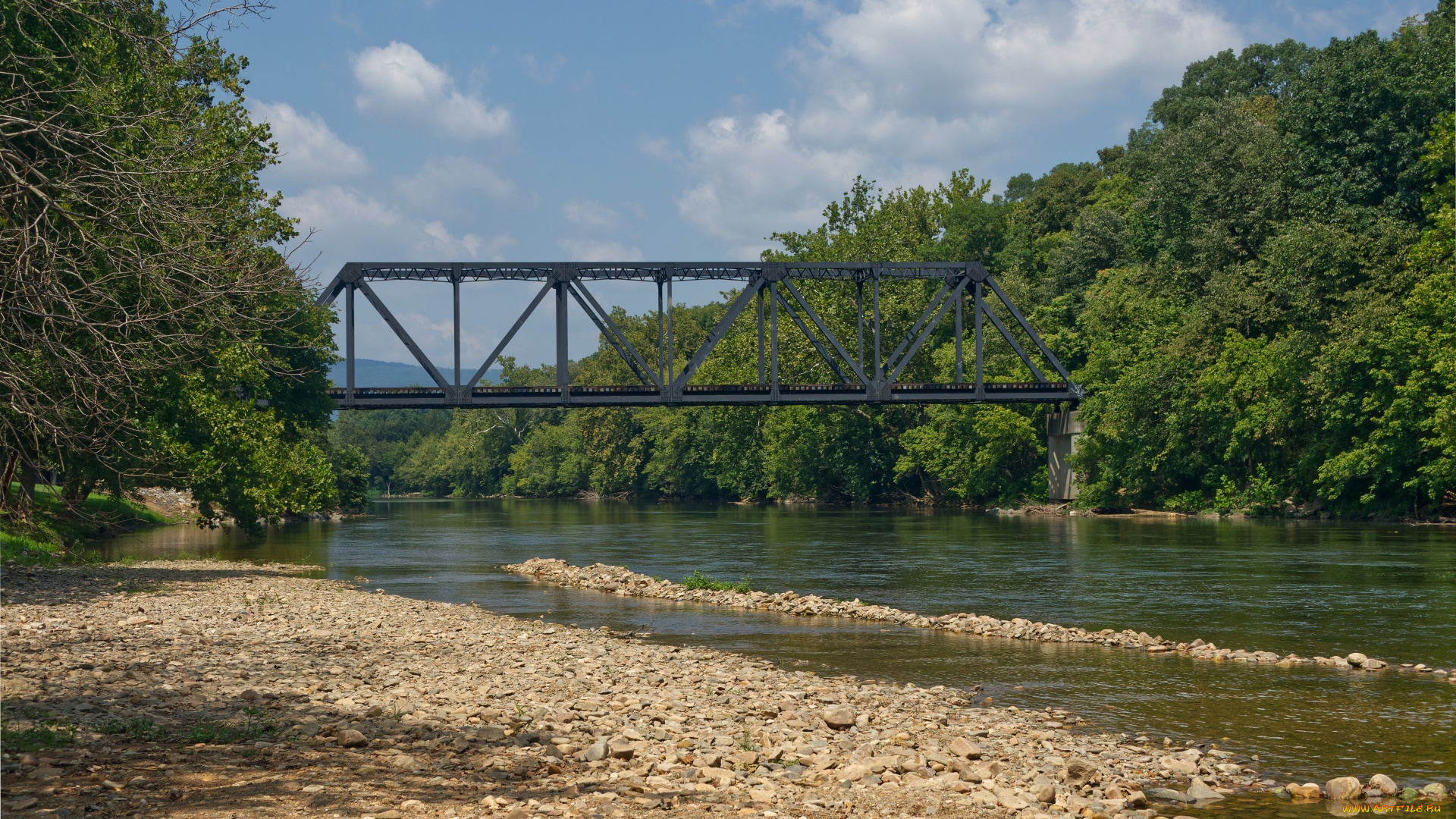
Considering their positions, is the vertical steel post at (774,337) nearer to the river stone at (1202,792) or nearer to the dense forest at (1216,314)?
the dense forest at (1216,314)

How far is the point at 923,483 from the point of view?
297ft

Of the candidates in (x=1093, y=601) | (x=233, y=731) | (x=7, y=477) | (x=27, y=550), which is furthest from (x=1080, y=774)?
(x=27, y=550)

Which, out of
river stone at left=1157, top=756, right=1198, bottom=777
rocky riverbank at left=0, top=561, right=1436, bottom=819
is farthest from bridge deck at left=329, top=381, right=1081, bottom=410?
river stone at left=1157, top=756, right=1198, bottom=777

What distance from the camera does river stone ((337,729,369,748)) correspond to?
10.1 meters

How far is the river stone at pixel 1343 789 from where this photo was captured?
1042 cm

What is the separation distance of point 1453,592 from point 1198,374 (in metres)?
37.6

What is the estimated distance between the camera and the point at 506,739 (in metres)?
10.8

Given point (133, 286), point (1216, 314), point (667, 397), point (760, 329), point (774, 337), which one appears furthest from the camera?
point (760, 329)

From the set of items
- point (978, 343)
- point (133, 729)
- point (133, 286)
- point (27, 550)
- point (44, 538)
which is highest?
point (978, 343)

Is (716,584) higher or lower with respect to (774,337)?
lower

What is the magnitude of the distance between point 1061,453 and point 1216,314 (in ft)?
61.3

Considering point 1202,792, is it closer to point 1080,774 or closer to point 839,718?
point 1080,774

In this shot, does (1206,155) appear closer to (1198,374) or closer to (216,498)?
(1198,374)

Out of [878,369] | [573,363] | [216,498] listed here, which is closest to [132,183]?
[216,498]
